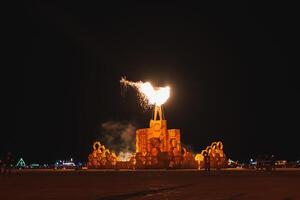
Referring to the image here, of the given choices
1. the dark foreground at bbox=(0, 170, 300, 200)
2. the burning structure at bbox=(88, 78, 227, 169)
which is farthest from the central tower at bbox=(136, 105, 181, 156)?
the dark foreground at bbox=(0, 170, 300, 200)

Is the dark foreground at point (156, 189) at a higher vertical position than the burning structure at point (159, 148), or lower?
lower

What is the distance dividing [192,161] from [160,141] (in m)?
5.76

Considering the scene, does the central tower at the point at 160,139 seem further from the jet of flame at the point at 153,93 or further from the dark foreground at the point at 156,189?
the dark foreground at the point at 156,189

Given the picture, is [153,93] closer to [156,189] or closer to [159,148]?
[159,148]

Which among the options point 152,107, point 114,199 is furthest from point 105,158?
point 114,199

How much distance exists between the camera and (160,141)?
7294 cm

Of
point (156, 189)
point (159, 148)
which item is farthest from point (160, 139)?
point (156, 189)

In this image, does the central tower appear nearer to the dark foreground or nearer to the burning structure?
the burning structure

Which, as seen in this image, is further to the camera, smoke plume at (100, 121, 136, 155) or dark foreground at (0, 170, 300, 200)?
smoke plume at (100, 121, 136, 155)

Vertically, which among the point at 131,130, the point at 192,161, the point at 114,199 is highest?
the point at 131,130

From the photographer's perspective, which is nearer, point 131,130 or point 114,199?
point 114,199

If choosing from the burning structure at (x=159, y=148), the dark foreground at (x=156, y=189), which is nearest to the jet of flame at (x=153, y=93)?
the burning structure at (x=159, y=148)

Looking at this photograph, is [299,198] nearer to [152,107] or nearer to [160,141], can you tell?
[160,141]

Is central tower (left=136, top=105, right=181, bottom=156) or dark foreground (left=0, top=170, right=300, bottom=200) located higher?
central tower (left=136, top=105, right=181, bottom=156)
